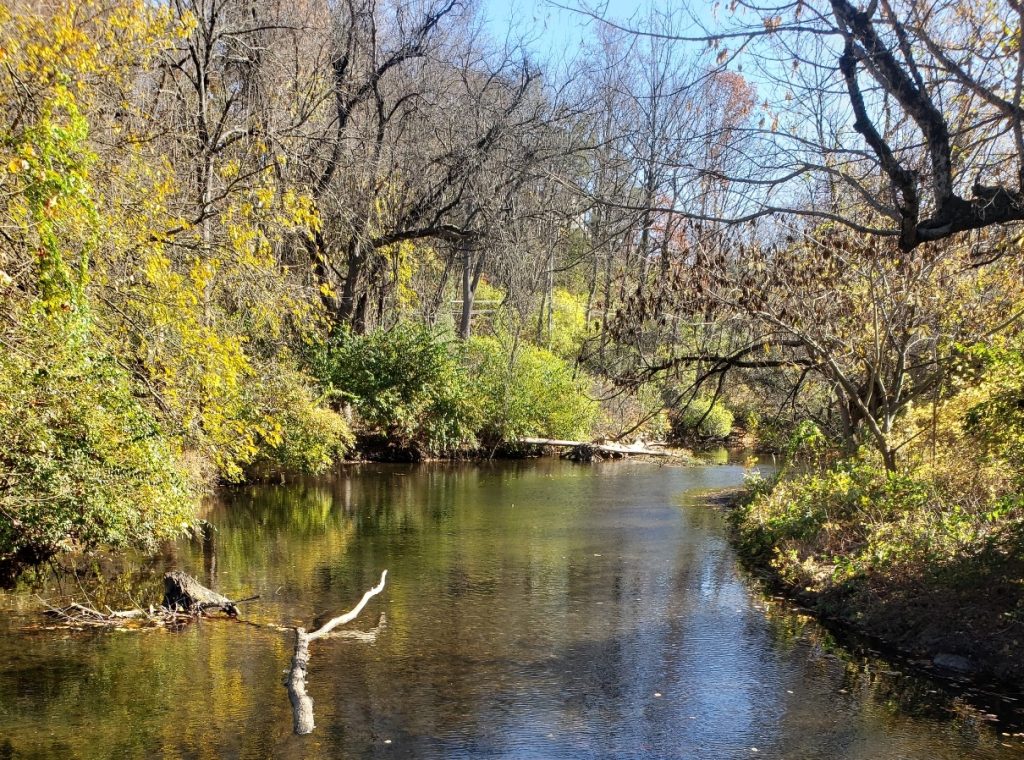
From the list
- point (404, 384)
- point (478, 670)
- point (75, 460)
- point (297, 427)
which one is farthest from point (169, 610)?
point (404, 384)

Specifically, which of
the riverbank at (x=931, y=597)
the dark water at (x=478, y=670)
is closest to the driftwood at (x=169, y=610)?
the dark water at (x=478, y=670)

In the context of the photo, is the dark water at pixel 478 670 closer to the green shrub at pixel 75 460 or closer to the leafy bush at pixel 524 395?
the green shrub at pixel 75 460

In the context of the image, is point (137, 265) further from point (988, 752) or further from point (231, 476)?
point (988, 752)

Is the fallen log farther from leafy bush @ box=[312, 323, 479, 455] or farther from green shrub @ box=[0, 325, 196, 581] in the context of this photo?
leafy bush @ box=[312, 323, 479, 455]

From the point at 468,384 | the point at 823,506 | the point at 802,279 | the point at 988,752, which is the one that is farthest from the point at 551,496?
the point at 988,752

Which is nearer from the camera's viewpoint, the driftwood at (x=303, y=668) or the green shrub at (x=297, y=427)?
the driftwood at (x=303, y=668)

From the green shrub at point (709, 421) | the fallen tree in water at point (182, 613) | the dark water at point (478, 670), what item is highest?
the green shrub at point (709, 421)

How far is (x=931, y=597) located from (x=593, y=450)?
56.4 feet

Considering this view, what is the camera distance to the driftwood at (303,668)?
6820 millimetres

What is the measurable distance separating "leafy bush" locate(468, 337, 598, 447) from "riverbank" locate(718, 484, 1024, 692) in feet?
46.5

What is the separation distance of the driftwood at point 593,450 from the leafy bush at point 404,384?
2.63 m

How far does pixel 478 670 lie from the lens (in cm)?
822

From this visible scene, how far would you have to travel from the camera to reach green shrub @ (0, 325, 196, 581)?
338 inches

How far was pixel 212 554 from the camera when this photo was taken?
12.6m
